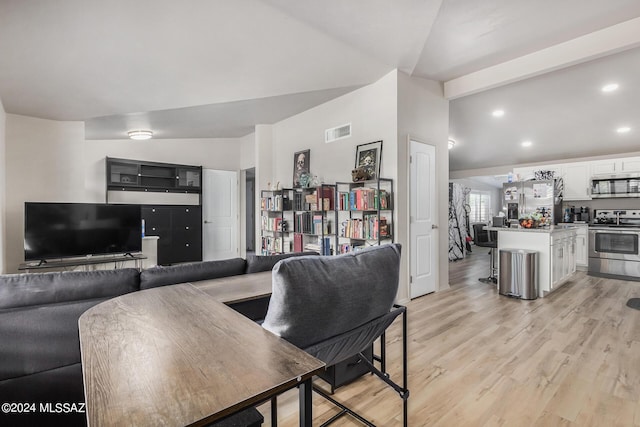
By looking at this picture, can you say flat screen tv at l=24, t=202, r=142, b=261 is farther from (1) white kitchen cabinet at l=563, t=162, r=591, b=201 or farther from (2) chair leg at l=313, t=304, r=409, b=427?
(1) white kitchen cabinet at l=563, t=162, r=591, b=201

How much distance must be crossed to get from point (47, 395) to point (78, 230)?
12.1 ft

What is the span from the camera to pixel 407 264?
12.7ft

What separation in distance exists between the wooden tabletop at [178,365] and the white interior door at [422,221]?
3205 mm

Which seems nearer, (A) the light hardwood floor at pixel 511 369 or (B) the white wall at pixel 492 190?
(A) the light hardwood floor at pixel 511 369

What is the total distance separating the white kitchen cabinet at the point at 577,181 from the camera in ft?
20.2

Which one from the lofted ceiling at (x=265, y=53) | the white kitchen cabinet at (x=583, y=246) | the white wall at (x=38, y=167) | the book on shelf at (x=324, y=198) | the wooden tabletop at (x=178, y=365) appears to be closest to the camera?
the wooden tabletop at (x=178, y=365)

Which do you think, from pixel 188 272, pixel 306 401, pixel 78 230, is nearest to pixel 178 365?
pixel 306 401

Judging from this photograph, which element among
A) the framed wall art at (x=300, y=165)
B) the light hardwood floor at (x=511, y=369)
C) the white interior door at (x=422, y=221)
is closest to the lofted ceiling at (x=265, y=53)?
the framed wall art at (x=300, y=165)

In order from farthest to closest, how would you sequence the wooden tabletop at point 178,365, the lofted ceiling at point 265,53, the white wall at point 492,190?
the white wall at point 492,190 → the lofted ceiling at point 265,53 → the wooden tabletop at point 178,365

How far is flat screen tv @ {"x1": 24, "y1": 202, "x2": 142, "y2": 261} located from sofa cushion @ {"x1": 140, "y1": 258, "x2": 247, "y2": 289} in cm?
334

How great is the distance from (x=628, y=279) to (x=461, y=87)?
4.24 meters

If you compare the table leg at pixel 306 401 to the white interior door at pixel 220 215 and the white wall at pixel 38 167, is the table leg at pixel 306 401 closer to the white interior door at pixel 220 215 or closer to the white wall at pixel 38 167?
the white wall at pixel 38 167

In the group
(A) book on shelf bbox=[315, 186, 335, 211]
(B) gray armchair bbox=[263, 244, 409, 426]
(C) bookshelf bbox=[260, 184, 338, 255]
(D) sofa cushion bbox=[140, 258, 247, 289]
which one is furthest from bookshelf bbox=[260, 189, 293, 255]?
(B) gray armchair bbox=[263, 244, 409, 426]

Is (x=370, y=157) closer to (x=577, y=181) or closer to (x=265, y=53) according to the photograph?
(x=265, y=53)
